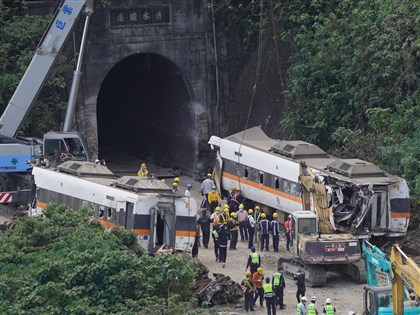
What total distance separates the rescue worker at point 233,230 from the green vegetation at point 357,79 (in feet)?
17.5

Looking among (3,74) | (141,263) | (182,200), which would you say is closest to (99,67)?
(3,74)

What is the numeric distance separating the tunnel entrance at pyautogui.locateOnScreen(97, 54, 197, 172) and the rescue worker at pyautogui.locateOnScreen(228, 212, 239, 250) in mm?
12695

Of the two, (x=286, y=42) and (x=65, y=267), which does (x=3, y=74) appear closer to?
(x=286, y=42)

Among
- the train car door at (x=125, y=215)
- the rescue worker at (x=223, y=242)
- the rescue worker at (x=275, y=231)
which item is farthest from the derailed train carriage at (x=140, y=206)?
the rescue worker at (x=275, y=231)

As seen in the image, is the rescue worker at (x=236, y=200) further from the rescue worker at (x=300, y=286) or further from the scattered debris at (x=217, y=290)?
the rescue worker at (x=300, y=286)

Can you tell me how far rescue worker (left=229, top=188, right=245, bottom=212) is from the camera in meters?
43.6

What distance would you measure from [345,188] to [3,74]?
15641 mm

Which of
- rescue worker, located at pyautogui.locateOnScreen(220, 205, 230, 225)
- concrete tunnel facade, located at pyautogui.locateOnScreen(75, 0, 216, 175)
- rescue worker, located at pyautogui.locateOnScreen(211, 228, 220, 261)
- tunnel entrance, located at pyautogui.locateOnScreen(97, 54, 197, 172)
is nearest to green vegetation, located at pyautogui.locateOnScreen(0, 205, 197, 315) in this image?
rescue worker, located at pyautogui.locateOnScreen(211, 228, 220, 261)

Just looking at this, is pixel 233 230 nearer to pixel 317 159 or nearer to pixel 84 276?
pixel 317 159

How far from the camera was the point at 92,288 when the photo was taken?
30781 mm

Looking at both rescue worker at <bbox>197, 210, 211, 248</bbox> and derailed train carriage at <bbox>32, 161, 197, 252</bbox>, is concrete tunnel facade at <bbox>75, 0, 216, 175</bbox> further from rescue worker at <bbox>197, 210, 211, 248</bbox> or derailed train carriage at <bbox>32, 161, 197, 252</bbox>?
derailed train carriage at <bbox>32, 161, 197, 252</bbox>

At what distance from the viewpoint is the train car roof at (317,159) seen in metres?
39.1

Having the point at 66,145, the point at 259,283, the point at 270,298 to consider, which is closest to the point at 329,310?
the point at 270,298

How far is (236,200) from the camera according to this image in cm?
4400
